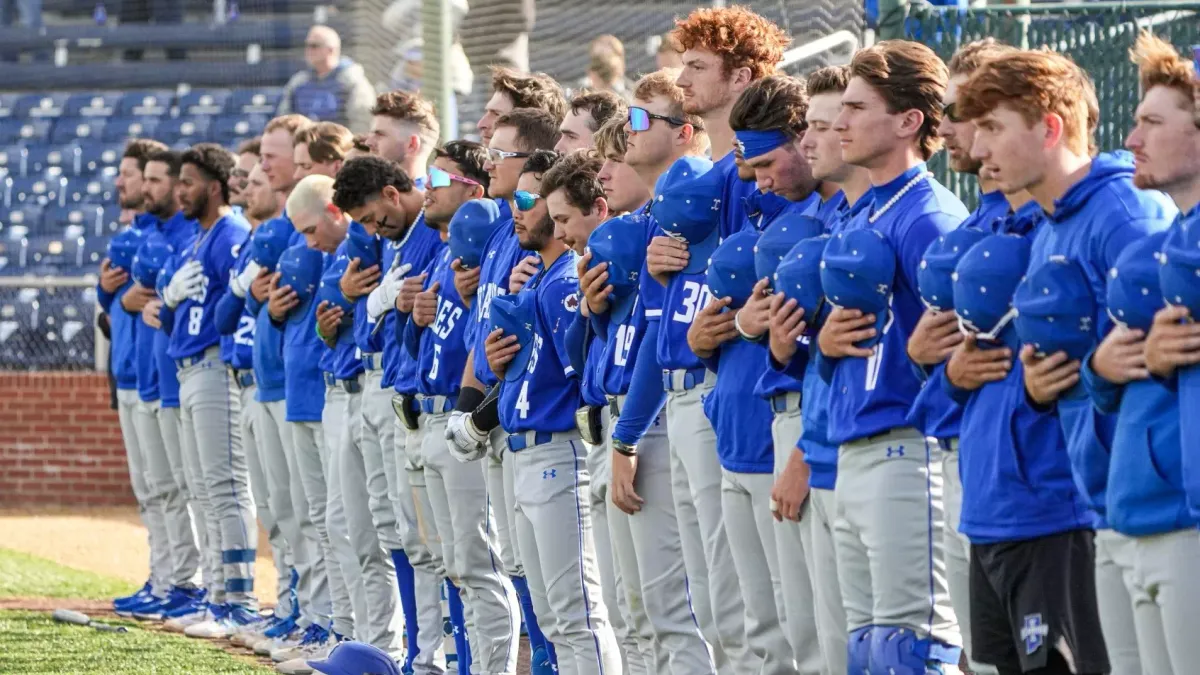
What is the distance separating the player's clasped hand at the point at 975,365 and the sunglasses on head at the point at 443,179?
313cm

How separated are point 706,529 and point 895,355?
0.97 metres

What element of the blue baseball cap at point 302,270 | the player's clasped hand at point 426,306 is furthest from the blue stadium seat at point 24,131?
the player's clasped hand at point 426,306

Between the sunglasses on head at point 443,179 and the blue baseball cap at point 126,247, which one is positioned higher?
the blue baseball cap at point 126,247

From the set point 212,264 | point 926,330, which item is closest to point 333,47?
point 212,264

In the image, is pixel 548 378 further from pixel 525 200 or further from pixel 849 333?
pixel 849 333

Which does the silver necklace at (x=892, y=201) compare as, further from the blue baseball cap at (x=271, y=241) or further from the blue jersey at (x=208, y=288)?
the blue jersey at (x=208, y=288)

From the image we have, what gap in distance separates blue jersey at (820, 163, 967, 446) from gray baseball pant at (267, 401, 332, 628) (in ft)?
13.8

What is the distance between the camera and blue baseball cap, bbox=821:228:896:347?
3941mm

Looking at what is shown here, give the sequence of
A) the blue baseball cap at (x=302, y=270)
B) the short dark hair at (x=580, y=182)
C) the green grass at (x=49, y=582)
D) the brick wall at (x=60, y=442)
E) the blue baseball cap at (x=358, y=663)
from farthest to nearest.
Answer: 1. the brick wall at (x=60, y=442)
2. the green grass at (x=49, y=582)
3. the blue baseball cap at (x=302, y=270)
4. the blue baseball cap at (x=358, y=663)
5. the short dark hair at (x=580, y=182)

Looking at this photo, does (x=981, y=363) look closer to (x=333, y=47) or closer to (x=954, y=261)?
(x=954, y=261)

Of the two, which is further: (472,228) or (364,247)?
(364,247)

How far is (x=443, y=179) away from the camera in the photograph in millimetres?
6496

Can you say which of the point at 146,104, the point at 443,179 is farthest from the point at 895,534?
the point at 146,104

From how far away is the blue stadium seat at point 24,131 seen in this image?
17.1m
